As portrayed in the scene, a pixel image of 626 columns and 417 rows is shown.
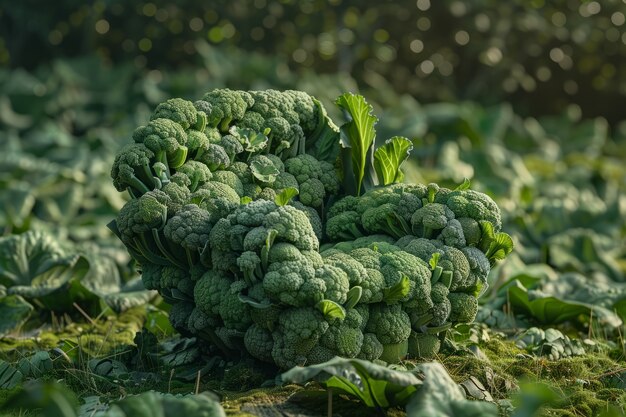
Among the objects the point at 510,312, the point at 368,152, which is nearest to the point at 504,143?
the point at 510,312

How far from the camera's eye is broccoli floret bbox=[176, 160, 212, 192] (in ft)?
15.4

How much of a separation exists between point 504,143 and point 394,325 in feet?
33.5

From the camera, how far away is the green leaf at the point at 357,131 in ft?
16.6

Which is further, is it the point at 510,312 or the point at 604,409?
the point at 510,312

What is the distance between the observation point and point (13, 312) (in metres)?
5.80

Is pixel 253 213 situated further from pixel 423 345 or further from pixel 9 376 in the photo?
pixel 9 376

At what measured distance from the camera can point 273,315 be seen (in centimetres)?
419

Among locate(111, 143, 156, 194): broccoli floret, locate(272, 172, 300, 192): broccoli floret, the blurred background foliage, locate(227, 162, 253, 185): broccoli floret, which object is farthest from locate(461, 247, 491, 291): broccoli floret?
the blurred background foliage

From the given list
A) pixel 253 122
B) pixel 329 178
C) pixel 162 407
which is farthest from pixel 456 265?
pixel 162 407

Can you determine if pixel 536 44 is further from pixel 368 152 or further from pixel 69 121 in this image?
pixel 368 152

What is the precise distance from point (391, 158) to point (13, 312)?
262 cm

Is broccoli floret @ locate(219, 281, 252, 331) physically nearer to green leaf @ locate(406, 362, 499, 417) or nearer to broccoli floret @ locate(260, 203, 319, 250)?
broccoli floret @ locate(260, 203, 319, 250)

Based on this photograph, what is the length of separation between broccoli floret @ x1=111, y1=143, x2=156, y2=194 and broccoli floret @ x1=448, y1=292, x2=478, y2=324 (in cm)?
163

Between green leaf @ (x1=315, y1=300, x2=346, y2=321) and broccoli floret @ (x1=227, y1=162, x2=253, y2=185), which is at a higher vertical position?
broccoli floret @ (x1=227, y1=162, x2=253, y2=185)
